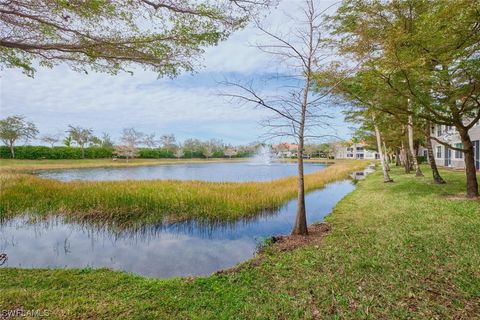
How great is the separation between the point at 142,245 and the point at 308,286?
451 cm

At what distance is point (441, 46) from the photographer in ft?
22.6

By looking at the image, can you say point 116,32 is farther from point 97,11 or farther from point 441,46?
point 441,46

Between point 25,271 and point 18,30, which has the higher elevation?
point 18,30

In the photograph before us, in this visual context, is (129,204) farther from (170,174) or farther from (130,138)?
(130,138)

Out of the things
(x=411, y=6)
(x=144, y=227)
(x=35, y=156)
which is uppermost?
(x=411, y=6)

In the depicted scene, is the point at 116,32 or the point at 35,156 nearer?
the point at 116,32

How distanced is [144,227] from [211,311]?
5418 millimetres

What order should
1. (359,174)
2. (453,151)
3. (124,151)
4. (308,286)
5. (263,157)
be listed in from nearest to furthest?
(308,286) < (453,151) < (359,174) < (124,151) < (263,157)

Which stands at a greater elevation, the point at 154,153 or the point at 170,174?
the point at 154,153

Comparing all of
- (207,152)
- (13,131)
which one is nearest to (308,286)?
(13,131)

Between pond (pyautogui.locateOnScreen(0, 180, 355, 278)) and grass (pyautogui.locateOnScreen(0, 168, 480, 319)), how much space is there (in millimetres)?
928

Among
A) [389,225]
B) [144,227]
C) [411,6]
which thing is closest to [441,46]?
[411,6]

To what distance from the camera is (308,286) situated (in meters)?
3.53

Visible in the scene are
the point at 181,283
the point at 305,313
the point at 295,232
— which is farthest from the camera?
the point at 295,232
